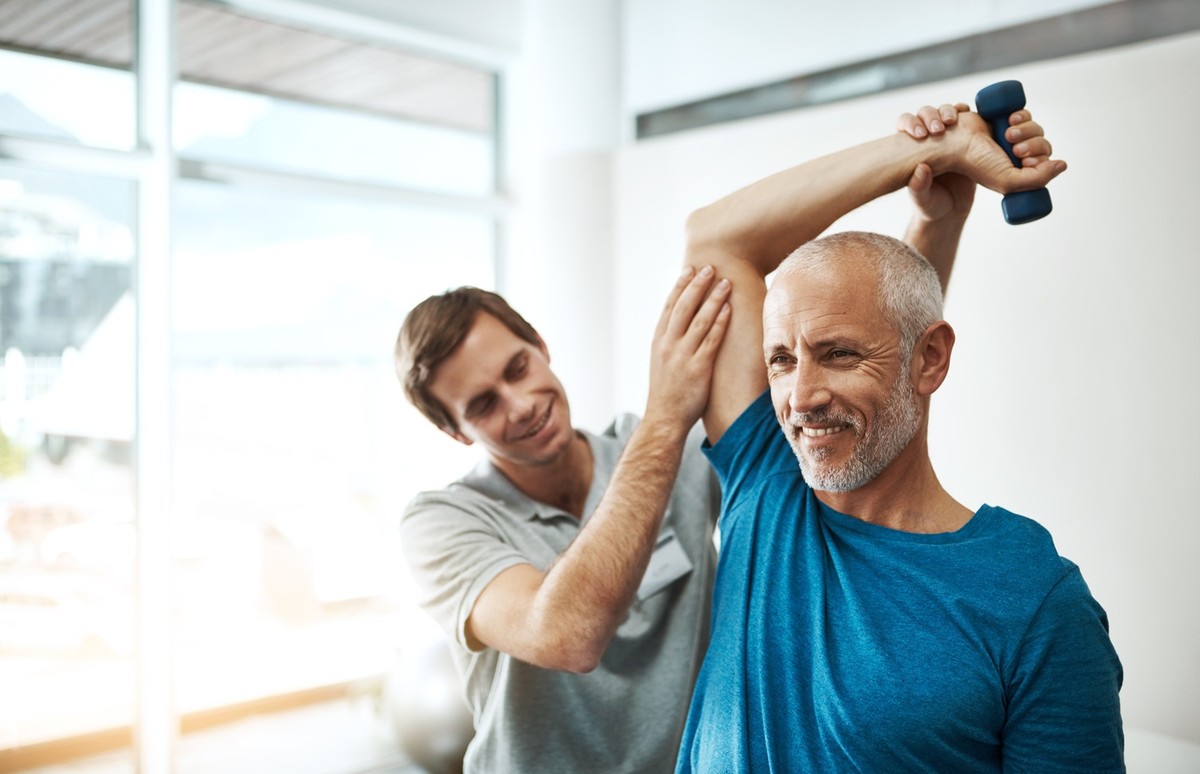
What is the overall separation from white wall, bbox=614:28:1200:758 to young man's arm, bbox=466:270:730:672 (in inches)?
72.6

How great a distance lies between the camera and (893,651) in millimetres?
1229

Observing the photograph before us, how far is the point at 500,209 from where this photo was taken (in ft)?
15.3

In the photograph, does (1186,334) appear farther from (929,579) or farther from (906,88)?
(929,579)

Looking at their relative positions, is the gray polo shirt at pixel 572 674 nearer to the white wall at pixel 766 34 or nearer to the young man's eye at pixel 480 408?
the young man's eye at pixel 480 408

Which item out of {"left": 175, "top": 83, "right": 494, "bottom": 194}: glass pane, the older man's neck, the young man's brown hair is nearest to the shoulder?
the older man's neck

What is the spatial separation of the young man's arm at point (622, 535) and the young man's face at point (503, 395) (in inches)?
11.6

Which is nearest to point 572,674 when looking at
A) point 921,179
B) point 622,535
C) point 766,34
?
point 622,535

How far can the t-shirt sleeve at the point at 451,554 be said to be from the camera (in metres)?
1.64

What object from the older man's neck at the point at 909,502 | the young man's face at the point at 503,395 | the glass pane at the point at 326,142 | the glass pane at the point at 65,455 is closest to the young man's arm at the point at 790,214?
the older man's neck at the point at 909,502

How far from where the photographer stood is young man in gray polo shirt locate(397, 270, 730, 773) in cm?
149

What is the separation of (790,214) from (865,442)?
1.25 ft

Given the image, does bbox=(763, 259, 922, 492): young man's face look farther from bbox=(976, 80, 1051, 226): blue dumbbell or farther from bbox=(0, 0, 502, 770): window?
bbox=(0, 0, 502, 770): window

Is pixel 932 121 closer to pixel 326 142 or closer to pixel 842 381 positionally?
pixel 842 381

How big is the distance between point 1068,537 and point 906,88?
158 centimetres
